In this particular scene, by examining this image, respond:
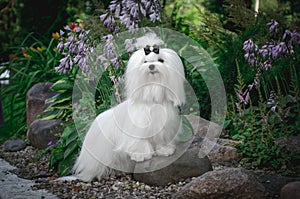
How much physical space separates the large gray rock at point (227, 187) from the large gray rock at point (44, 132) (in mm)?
2681

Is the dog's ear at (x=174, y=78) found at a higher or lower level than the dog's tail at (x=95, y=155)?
higher

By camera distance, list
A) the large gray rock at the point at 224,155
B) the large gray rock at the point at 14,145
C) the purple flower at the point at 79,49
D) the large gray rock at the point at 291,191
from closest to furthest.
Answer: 1. the large gray rock at the point at 291,191
2. the large gray rock at the point at 224,155
3. the purple flower at the point at 79,49
4. the large gray rock at the point at 14,145

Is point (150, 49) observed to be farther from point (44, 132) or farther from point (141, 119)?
point (44, 132)

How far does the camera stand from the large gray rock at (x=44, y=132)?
5.67 m

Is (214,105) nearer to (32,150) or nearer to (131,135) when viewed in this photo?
(131,135)

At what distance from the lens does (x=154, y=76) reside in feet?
11.8

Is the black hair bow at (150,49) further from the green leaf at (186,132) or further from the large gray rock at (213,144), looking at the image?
the large gray rock at (213,144)

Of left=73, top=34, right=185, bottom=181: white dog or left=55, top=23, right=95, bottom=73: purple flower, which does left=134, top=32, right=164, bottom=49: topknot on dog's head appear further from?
left=55, top=23, right=95, bottom=73: purple flower

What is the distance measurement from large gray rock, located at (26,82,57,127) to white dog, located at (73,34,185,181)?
2.55 meters

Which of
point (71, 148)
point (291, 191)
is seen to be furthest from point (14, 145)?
point (291, 191)

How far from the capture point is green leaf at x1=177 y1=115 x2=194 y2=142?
426 cm

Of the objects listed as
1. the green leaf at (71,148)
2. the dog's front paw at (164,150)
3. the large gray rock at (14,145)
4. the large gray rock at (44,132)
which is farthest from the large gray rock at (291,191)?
the large gray rock at (14,145)

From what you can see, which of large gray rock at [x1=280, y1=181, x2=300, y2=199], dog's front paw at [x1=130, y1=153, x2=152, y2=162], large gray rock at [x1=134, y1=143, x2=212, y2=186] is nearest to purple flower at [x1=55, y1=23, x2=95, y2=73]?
dog's front paw at [x1=130, y1=153, x2=152, y2=162]

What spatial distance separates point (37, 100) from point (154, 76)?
11.0ft
